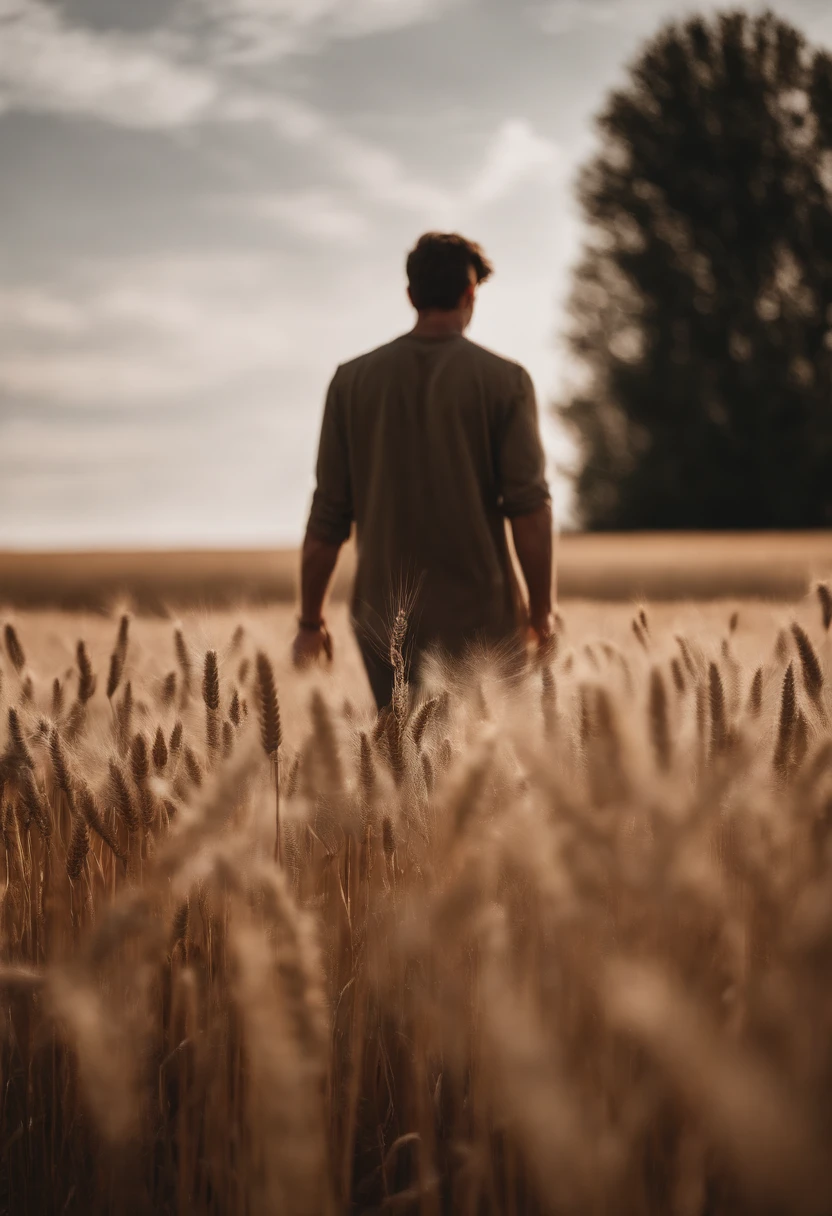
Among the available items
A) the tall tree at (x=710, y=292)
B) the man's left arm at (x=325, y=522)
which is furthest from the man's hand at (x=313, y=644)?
the tall tree at (x=710, y=292)

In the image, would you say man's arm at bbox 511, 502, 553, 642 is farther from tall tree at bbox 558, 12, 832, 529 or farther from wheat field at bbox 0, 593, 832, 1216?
tall tree at bbox 558, 12, 832, 529

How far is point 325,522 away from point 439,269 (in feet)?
1.93

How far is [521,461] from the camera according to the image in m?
2.09

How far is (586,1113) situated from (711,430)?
56.5 feet

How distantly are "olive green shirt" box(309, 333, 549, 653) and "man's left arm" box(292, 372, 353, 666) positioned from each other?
0.23 feet

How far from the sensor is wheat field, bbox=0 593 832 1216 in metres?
0.55

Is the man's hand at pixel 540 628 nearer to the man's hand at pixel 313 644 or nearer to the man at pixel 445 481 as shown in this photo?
the man at pixel 445 481

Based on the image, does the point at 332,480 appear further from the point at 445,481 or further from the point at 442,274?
the point at 442,274

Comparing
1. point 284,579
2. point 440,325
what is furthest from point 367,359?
point 284,579

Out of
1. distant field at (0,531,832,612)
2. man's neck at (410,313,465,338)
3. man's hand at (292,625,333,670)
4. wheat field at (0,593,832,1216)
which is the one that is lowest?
wheat field at (0,593,832,1216)

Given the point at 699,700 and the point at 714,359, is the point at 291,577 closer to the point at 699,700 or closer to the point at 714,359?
the point at 699,700

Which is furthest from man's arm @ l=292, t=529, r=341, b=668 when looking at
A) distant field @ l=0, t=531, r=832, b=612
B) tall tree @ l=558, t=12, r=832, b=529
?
tall tree @ l=558, t=12, r=832, b=529

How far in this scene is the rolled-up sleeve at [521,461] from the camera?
208 cm

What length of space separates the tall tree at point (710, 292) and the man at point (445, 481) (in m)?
15.5
